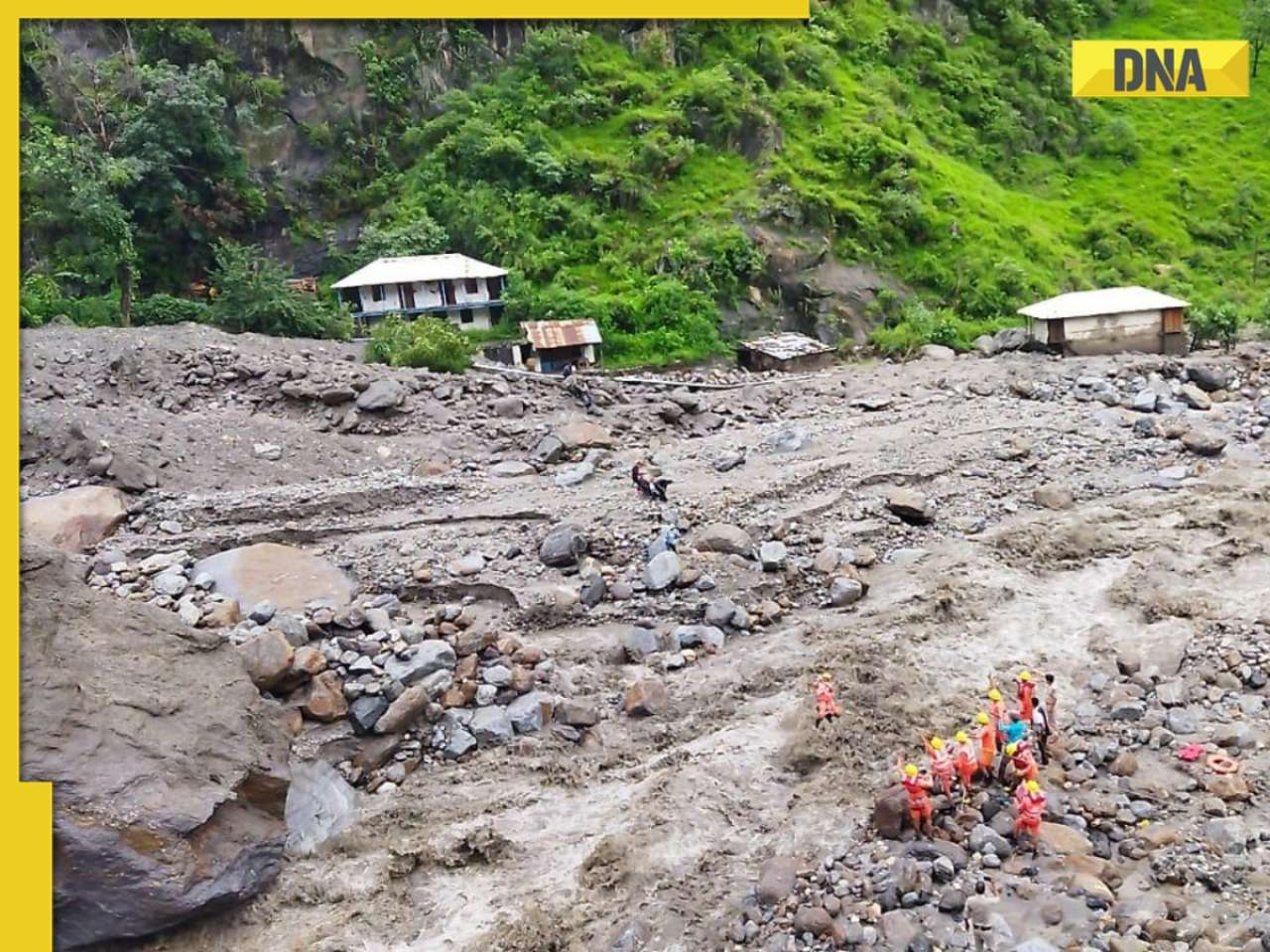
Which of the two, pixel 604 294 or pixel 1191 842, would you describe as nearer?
pixel 1191 842

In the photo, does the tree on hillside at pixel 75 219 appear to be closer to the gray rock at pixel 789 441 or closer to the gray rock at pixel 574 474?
the gray rock at pixel 574 474

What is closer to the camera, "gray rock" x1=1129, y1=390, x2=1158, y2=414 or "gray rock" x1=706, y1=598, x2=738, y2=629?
"gray rock" x1=706, y1=598, x2=738, y2=629

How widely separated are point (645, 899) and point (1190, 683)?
296 inches

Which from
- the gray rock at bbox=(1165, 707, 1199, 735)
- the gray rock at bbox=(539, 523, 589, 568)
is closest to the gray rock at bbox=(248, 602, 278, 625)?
the gray rock at bbox=(539, 523, 589, 568)

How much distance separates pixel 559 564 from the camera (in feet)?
57.3

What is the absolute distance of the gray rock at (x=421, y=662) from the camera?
14.0m

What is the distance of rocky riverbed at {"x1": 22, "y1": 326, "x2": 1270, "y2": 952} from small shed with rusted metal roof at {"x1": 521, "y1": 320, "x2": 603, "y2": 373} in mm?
6022

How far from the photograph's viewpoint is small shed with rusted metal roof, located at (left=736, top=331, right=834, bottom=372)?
33.2 m

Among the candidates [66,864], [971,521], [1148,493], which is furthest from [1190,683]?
[66,864]

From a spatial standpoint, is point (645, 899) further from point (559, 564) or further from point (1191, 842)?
point (559, 564)

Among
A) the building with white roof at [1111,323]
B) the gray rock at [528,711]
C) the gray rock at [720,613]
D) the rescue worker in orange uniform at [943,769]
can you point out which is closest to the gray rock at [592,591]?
the gray rock at [720,613]

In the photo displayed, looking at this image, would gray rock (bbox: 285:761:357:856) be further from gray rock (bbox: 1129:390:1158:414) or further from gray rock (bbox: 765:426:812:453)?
gray rock (bbox: 1129:390:1158:414)

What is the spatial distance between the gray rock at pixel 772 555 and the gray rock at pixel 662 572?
1.42 meters

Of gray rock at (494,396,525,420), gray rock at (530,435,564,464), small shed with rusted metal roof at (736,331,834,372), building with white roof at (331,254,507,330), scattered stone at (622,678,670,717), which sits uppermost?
building with white roof at (331,254,507,330)
